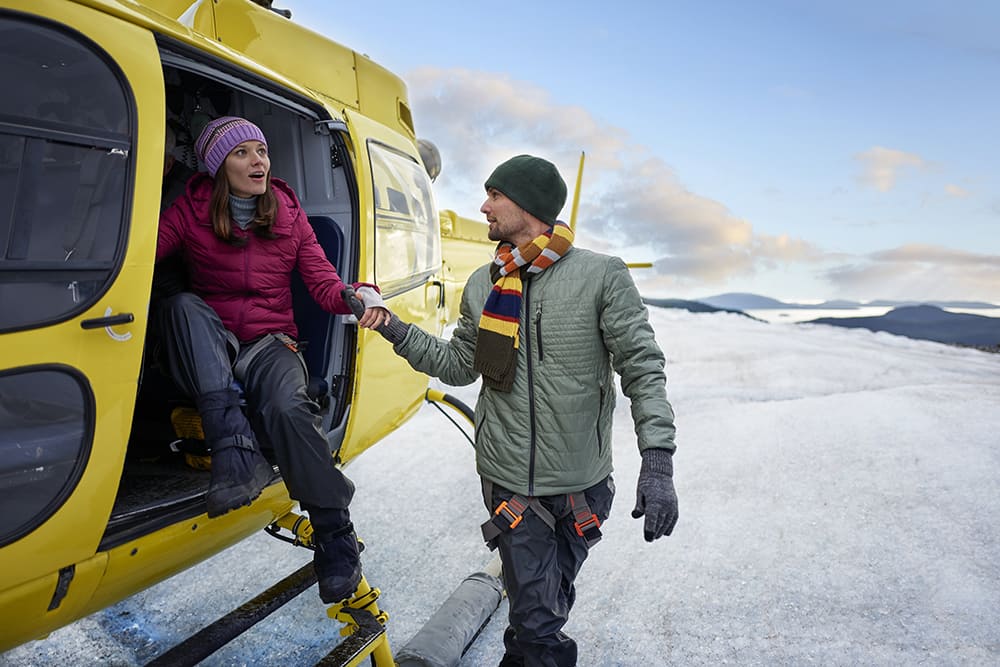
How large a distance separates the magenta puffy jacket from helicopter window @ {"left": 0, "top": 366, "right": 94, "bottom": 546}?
0.64m

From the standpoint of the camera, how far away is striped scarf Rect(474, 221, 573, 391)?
2043 millimetres

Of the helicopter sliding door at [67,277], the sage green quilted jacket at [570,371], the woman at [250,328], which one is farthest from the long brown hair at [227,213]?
the sage green quilted jacket at [570,371]

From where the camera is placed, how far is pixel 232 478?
184 cm

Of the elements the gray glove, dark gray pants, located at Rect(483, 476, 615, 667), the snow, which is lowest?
the snow

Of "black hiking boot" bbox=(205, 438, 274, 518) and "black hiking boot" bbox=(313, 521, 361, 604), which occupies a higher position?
"black hiking boot" bbox=(205, 438, 274, 518)

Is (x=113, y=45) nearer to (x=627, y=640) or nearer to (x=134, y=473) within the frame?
(x=134, y=473)

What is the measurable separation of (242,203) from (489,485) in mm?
1269

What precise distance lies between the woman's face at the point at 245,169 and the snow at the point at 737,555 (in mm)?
2044

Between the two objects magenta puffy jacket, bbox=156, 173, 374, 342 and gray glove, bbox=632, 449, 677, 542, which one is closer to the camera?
gray glove, bbox=632, 449, 677, 542

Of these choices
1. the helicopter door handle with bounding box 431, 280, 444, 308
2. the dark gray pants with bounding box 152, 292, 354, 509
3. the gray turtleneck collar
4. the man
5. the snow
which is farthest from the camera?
the helicopter door handle with bounding box 431, 280, 444, 308

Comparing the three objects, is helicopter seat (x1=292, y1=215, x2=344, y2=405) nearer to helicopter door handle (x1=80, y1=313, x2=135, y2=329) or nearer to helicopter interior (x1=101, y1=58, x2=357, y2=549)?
helicopter interior (x1=101, y1=58, x2=357, y2=549)

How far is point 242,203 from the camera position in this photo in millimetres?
2148

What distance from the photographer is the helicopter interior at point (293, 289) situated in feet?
6.70

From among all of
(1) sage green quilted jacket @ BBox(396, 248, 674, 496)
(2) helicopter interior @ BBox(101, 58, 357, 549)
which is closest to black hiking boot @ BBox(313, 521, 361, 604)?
(2) helicopter interior @ BBox(101, 58, 357, 549)
